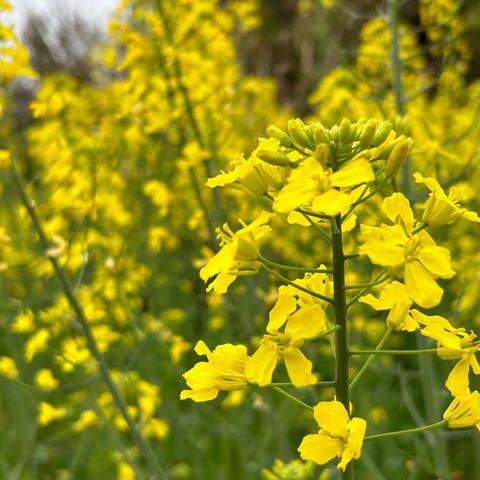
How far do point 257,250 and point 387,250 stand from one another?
260 mm

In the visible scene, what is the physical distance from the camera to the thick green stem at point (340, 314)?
1.35 meters

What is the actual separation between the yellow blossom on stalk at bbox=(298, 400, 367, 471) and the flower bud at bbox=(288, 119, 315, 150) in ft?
1.57

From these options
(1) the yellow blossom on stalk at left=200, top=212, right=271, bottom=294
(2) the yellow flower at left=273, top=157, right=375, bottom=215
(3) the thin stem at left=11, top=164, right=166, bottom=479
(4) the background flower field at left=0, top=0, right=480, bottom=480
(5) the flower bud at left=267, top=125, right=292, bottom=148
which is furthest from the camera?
(4) the background flower field at left=0, top=0, right=480, bottom=480

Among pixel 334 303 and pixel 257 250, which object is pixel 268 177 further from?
pixel 334 303

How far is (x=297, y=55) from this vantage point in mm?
11281

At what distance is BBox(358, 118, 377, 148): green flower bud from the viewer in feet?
4.47

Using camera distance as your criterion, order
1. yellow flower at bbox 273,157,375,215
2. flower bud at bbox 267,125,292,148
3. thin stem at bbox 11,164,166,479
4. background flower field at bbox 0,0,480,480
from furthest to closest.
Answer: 1. background flower field at bbox 0,0,480,480
2. thin stem at bbox 11,164,166,479
3. flower bud at bbox 267,125,292,148
4. yellow flower at bbox 273,157,375,215

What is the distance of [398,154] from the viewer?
1342 mm

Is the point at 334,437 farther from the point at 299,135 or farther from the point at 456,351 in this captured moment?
the point at 299,135

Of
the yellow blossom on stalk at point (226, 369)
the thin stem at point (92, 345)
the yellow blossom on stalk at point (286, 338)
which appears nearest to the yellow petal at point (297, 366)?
the yellow blossom on stalk at point (286, 338)

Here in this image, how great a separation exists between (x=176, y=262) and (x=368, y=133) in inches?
179

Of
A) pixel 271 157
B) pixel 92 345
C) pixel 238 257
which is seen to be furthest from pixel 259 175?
pixel 92 345

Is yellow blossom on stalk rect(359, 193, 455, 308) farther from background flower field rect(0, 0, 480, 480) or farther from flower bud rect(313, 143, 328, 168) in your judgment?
background flower field rect(0, 0, 480, 480)

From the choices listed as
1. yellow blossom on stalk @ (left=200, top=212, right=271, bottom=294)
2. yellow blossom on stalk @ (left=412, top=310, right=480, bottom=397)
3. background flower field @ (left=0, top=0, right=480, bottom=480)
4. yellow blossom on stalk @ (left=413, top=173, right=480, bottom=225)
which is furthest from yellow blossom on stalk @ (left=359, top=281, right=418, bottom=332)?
background flower field @ (left=0, top=0, right=480, bottom=480)
